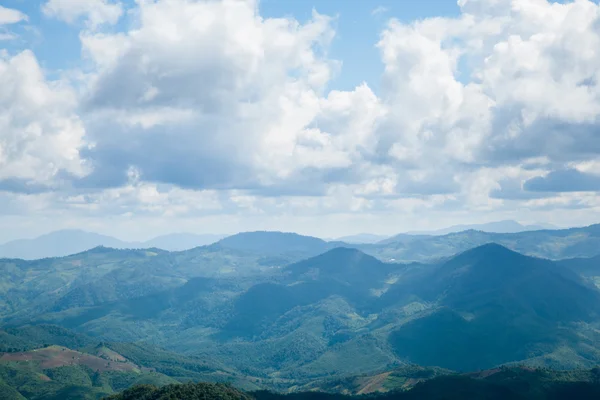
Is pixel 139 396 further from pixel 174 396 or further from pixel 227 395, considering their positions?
pixel 227 395

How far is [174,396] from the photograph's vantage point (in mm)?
182750

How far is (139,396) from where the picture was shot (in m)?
194

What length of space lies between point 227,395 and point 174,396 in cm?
2147

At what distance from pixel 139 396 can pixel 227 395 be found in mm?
31081

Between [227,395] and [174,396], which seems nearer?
[174,396]

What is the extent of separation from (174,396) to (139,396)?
19.1 meters

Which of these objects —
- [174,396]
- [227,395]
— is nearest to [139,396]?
[174,396]
